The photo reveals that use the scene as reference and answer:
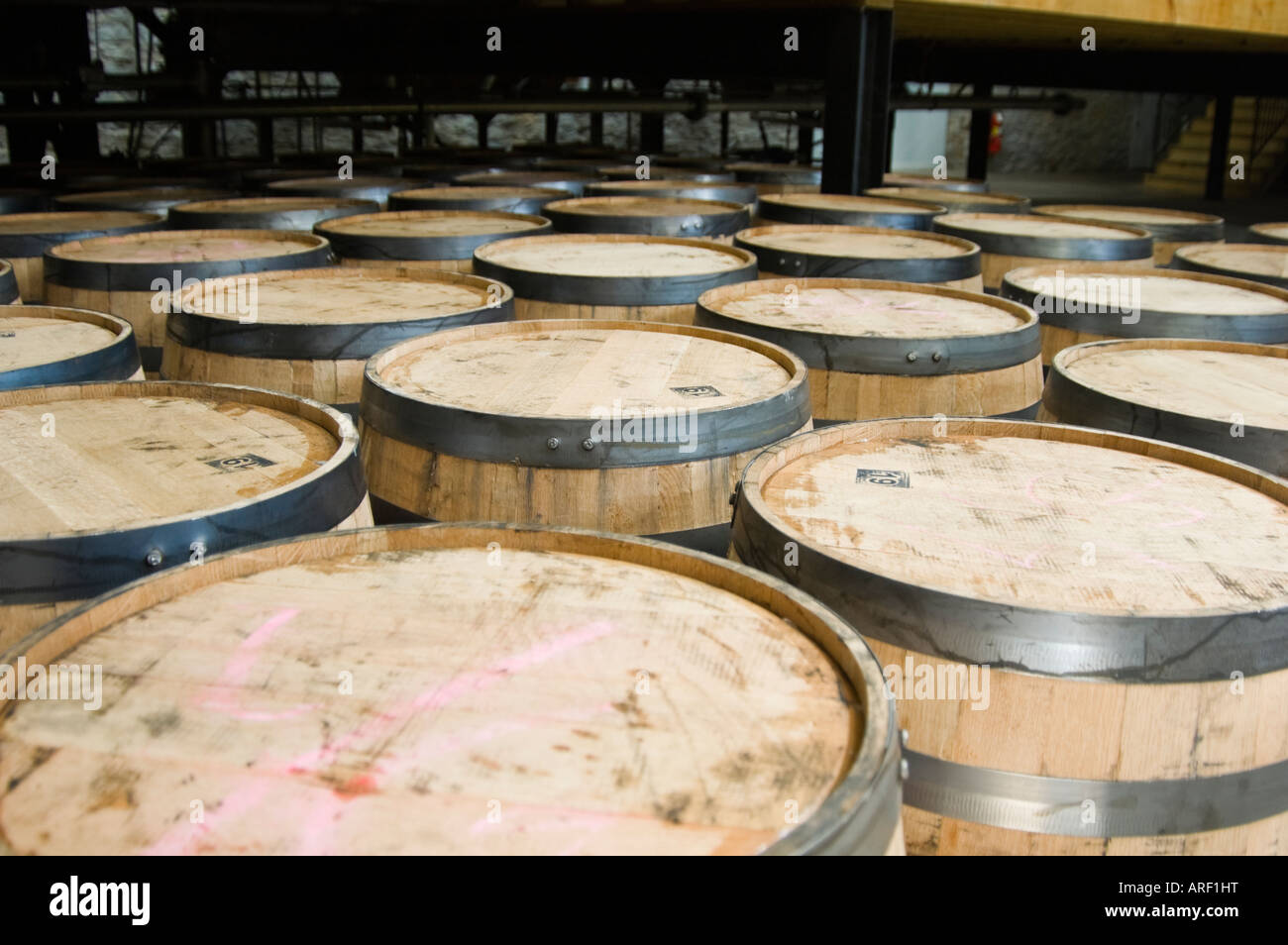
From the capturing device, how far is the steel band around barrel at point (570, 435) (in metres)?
2.23

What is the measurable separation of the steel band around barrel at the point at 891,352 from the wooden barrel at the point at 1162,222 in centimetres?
295

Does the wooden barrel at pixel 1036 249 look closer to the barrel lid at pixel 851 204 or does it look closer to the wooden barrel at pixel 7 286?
the barrel lid at pixel 851 204

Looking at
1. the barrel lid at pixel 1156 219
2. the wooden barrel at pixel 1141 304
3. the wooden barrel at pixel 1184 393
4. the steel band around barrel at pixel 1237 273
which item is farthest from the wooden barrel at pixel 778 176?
the wooden barrel at pixel 1184 393

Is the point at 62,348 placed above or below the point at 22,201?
below

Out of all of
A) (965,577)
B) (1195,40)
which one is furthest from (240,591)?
(1195,40)

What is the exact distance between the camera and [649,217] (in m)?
4.77

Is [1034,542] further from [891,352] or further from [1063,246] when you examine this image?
[1063,246]

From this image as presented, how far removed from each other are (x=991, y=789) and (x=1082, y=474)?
0.88 meters

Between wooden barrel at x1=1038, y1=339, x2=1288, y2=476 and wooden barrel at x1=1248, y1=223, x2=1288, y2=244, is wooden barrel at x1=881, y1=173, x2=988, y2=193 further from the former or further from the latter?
wooden barrel at x1=1038, y1=339, x2=1288, y2=476

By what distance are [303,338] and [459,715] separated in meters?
1.82

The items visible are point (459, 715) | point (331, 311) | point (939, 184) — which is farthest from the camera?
point (939, 184)

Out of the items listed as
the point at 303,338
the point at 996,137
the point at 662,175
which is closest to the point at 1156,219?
the point at 662,175

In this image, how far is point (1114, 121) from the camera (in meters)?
22.8

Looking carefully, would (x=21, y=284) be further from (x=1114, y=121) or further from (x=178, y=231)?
(x=1114, y=121)
